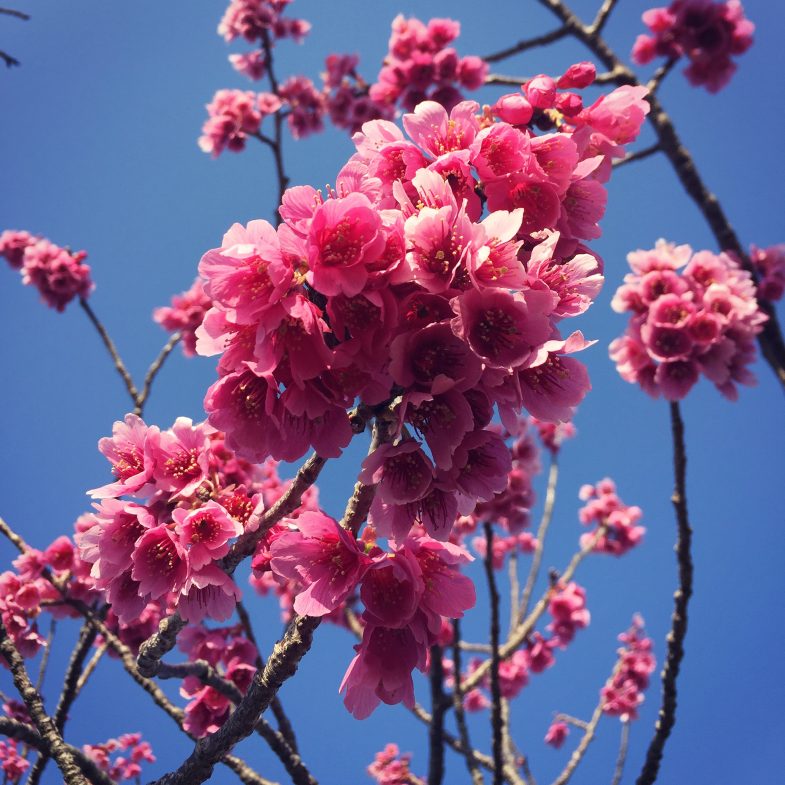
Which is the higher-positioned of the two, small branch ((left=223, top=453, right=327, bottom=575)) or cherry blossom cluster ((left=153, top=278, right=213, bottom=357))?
cherry blossom cluster ((left=153, top=278, right=213, bottom=357))

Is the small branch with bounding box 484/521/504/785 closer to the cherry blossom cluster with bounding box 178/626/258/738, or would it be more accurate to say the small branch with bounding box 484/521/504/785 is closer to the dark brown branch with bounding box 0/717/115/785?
the cherry blossom cluster with bounding box 178/626/258/738

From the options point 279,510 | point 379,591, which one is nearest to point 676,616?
point 379,591

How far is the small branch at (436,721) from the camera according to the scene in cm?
302

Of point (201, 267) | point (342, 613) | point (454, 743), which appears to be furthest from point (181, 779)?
point (342, 613)

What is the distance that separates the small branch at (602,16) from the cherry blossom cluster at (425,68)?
1006 mm

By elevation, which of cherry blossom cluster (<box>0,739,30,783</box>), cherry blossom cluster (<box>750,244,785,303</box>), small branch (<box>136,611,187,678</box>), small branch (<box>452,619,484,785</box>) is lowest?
small branch (<box>452,619,484,785</box>)

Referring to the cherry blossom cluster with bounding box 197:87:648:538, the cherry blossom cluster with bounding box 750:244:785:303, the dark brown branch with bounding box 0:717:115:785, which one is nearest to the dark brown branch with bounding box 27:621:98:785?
the dark brown branch with bounding box 0:717:115:785

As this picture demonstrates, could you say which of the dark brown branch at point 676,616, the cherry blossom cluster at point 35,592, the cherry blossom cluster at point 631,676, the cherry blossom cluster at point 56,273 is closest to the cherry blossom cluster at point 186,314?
the cherry blossom cluster at point 56,273

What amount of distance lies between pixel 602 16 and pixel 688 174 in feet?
4.74

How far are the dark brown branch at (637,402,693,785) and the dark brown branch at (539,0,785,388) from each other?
1.52 metres

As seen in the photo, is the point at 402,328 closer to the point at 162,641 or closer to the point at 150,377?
A: the point at 162,641

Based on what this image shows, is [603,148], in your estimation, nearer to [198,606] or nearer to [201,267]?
[201,267]

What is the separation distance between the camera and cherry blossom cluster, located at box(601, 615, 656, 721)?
621 cm

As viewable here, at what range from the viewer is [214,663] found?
9.00 feet
